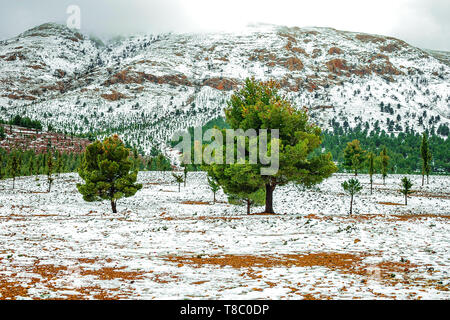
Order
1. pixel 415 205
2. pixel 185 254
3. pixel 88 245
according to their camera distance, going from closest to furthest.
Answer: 1. pixel 185 254
2. pixel 88 245
3. pixel 415 205

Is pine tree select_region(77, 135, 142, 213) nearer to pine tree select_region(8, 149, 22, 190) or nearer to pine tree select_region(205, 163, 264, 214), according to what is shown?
pine tree select_region(205, 163, 264, 214)

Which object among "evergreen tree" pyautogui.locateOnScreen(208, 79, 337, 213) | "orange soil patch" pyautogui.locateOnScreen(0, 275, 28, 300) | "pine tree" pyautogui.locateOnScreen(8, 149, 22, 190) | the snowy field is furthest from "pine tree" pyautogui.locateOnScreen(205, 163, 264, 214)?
"pine tree" pyautogui.locateOnScreen(8, 149, 22, 190)

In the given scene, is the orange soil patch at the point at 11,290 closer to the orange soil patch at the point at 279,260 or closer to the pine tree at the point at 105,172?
the orange soil patch at the point at 279,260

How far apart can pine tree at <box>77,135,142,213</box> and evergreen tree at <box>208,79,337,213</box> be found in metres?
13.4

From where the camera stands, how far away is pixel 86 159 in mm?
33688

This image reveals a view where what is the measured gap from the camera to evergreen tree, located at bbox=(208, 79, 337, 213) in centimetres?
2301

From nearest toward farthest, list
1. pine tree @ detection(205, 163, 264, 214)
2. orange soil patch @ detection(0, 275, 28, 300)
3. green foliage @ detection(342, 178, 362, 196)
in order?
orange soil patch @ detection(0, 275, 28, 300) → pine tree @ detection(205, 163, 264, 214) → green foliage @ detection(342, 178, 362, 196)

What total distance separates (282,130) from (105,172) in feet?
62.8

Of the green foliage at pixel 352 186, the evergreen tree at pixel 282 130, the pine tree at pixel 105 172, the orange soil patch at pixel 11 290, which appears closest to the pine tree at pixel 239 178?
the evergreen tree at pixel 282 130

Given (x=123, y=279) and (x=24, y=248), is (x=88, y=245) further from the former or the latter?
(x=123, y=279)

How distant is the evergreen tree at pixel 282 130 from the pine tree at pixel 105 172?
1336 centimetres
